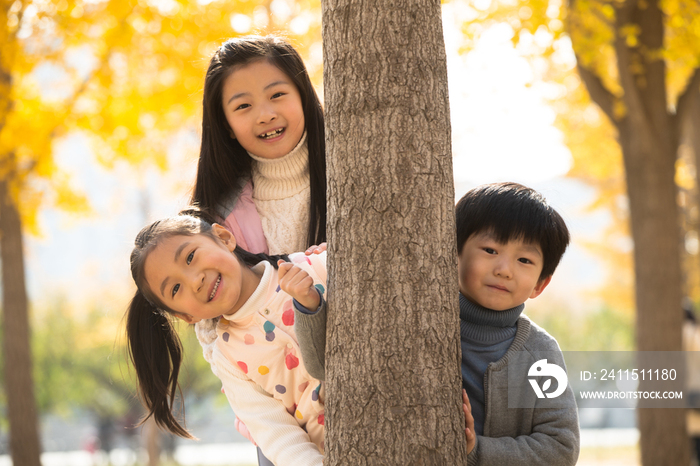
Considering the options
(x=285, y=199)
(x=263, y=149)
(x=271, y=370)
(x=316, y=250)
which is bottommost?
(x=271, y=370)

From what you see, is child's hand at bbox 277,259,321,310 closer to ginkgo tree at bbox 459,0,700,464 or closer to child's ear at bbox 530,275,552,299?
child's ear at bbox 530,275,552,299

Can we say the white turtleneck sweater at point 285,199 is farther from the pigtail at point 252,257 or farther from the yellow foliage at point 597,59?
the yellow foliage at point 597,59

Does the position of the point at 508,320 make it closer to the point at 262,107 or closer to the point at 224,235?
the point at 224,235

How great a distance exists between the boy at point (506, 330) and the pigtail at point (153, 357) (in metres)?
0.69

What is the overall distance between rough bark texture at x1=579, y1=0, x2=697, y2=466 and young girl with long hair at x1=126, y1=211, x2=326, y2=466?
426cm

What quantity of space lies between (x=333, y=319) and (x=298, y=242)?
0.71 m

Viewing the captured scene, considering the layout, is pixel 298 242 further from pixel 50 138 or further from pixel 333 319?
pixel 50 138

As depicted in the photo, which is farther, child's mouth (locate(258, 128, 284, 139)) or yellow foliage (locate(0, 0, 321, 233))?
yellow foliage (locate(0, 0, 321, 233))

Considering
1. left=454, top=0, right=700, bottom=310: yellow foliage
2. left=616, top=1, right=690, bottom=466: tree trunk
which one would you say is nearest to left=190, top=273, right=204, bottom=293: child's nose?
left=454, top=0, right=700, bottom=310: yellow foliage

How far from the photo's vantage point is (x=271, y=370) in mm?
1987

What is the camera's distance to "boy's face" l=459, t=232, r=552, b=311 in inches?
76.7

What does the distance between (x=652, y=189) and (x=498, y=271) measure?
402 centimetres

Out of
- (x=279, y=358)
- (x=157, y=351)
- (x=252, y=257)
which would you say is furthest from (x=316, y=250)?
(x=157, y=351)

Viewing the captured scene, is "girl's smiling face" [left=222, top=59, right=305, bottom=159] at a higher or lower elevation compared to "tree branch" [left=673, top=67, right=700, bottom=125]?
lower
